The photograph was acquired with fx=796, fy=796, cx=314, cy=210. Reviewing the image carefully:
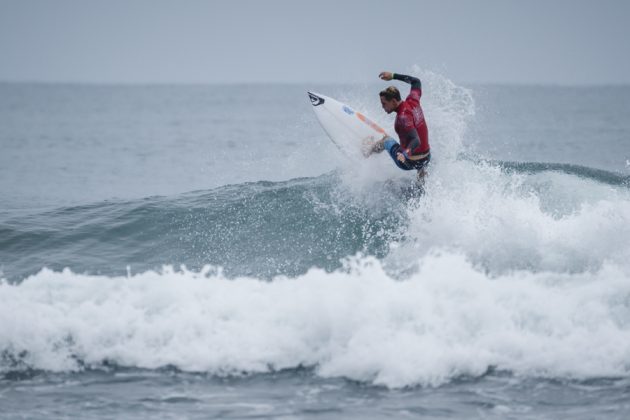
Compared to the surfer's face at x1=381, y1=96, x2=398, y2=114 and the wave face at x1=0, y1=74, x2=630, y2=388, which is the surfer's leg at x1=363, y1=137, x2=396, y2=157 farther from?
the surfer's face at x1=381, y1=96, x2=398, y2=114

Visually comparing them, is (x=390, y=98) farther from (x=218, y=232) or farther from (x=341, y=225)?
(x=218, y=232)

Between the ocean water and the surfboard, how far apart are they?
0.95ft

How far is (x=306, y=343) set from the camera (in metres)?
8.51

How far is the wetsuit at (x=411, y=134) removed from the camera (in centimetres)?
1120

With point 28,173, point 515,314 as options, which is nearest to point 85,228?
point 515,314

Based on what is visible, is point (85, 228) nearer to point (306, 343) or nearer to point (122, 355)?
point (122, 355)

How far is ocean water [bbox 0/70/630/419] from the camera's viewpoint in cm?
783

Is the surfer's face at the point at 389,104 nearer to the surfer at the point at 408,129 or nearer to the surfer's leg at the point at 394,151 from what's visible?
the surfer at the point at 408,129

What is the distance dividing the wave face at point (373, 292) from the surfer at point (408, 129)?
0.56 meters

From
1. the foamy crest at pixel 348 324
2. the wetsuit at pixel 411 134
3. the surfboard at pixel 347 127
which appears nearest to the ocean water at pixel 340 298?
the foamy crest at pixel 348 324

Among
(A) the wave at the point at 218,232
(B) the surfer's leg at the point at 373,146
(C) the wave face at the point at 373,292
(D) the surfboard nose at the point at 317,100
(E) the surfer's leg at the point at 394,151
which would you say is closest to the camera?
(C) the wave face at the point at 373,292

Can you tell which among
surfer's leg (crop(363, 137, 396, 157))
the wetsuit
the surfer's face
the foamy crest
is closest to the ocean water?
the foamy crest

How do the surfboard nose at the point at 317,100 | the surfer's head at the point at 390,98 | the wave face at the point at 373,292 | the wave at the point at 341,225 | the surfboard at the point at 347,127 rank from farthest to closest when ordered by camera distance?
the surfboard nose at the point at 317,100 < the surfboard at the point at 347,127 < the surfer's head at the point at 390,98 < the wave at the point at 341,225 < the wave face at the point at 373,292

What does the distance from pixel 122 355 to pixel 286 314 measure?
182cm
